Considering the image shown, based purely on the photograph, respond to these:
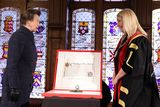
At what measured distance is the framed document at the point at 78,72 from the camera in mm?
3138

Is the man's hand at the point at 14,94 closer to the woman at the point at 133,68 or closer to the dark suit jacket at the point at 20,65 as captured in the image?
the dark suit jacket at the point at 20,65

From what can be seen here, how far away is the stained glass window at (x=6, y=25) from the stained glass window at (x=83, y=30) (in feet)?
3.10

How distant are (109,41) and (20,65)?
2.67m

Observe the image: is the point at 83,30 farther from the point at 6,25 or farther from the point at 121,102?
the point at 121,102

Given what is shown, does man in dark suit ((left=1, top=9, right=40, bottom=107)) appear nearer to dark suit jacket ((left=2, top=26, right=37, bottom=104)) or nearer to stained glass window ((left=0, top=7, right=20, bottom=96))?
dark suit jacket ((left=2, top=26, right=37, bottom=104))

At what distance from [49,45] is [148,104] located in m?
2.57

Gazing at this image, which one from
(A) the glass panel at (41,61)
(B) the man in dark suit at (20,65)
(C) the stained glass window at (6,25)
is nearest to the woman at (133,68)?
(B) the man in dark suit at (20,65)

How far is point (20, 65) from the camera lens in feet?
9.11

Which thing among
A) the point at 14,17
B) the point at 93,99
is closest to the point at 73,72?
the point at 93,99

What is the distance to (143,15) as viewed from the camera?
16.5 feet

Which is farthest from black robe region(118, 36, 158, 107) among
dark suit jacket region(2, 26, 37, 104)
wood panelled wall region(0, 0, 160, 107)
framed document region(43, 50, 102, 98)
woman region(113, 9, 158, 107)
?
wood panelled wall region(0, 0, 160, 107)

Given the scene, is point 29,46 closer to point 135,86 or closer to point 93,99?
point 93,99

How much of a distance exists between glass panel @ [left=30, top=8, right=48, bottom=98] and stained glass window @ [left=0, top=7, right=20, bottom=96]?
407 mm

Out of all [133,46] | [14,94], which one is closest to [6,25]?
[14,94]
